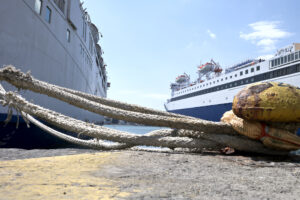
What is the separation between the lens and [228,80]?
23938 millimetres

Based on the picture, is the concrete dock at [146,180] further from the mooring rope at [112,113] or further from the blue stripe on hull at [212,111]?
the blue stripe on hull at [212,111]

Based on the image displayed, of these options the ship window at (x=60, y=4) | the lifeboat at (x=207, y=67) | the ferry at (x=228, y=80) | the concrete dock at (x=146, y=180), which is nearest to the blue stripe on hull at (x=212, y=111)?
the ferry at (x=228, y=80)

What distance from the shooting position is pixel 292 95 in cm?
228

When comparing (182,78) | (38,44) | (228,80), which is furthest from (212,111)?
(38,44)

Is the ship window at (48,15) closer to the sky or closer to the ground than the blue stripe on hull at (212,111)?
closer to the sky

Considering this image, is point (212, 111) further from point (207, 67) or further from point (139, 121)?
point (139, 121)

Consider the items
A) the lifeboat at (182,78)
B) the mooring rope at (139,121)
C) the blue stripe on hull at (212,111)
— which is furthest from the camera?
the lifeboat at (182,78)

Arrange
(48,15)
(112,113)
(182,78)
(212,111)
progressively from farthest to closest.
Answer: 1. (182,78)
2. (212,111)
3. (48,15)
4. (112,113)

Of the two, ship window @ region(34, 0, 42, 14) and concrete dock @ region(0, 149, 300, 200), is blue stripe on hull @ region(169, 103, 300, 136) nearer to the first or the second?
ship window @ region(34, 0, 42, 14)

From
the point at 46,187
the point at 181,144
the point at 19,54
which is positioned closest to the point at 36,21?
the point at 19,54

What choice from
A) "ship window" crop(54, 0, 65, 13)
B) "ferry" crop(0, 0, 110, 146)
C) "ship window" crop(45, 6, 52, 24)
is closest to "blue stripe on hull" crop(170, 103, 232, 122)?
"ferry" crop(0, 0, 110, 146)

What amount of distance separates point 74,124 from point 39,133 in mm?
4279

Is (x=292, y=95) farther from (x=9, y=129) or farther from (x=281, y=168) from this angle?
(x=9, y=129)

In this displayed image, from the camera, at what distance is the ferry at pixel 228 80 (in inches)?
668
